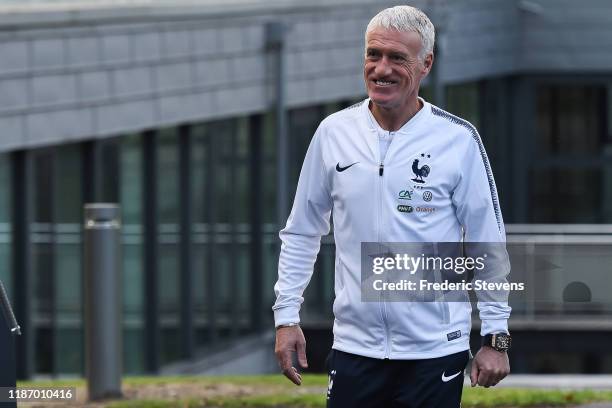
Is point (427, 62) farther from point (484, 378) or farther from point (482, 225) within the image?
point (484, 378)

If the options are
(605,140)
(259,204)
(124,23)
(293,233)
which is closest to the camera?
(293,233)

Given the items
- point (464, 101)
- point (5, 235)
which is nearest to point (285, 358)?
point (5, 235)

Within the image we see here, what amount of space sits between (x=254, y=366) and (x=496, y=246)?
15.1 m

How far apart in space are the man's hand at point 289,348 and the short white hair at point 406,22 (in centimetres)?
88

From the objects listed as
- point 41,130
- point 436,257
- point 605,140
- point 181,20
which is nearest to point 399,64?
point 436,257

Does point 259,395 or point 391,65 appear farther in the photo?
point 259,395

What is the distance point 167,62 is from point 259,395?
8.90 metres

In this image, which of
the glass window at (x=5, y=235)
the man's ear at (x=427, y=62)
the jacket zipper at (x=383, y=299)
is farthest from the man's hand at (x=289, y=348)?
the glass window at (x=5, y=235)

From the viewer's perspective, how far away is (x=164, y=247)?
59.4ft

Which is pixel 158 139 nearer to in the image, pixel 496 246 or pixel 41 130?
pixel 41 130

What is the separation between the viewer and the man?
4.69 metres

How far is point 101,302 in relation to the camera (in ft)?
29.5

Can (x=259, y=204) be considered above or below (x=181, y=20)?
below

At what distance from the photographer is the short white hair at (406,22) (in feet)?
15.3
